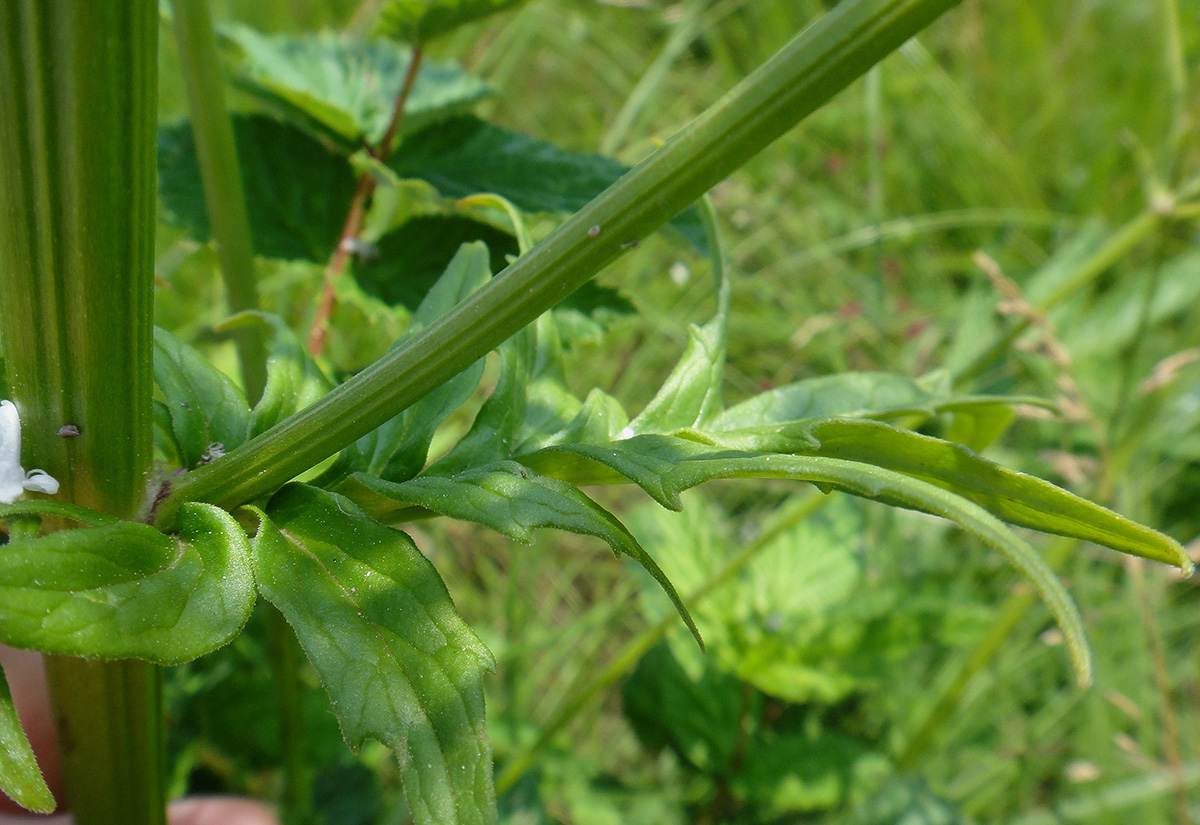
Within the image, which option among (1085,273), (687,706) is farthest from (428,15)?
Result: (687,706)

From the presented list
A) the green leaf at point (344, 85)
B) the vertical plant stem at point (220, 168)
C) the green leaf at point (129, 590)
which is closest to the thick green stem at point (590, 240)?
the green leaf at point (129, 590)

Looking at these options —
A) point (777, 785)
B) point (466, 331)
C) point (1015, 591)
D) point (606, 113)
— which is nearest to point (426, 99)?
point (466, 331)

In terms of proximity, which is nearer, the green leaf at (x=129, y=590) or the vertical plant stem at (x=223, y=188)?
the green leaf at (x=129, y=590)

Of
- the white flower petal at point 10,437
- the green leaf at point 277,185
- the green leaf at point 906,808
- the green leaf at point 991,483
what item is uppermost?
the green leaf at point 277,185

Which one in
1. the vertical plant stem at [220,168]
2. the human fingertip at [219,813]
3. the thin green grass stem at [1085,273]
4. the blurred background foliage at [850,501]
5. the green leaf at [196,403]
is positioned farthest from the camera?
the blurred background foliage at [850,501]

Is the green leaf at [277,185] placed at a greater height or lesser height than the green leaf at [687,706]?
greater

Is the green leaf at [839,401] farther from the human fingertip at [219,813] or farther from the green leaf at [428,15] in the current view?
the human fingertip at [219,813]

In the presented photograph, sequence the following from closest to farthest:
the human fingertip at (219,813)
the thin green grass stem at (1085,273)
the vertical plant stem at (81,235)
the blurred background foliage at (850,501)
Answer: the vertical plant stem at (81,235)
the human fingertip at (219,813)
the thin green grass stem at (1085,273)
the blurred background foliage at (850,501)

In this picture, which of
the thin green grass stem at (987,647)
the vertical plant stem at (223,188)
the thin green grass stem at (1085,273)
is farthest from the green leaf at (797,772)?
the vertical plant stem at (223,188)

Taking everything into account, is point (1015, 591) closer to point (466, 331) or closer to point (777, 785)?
point (777, 785)
